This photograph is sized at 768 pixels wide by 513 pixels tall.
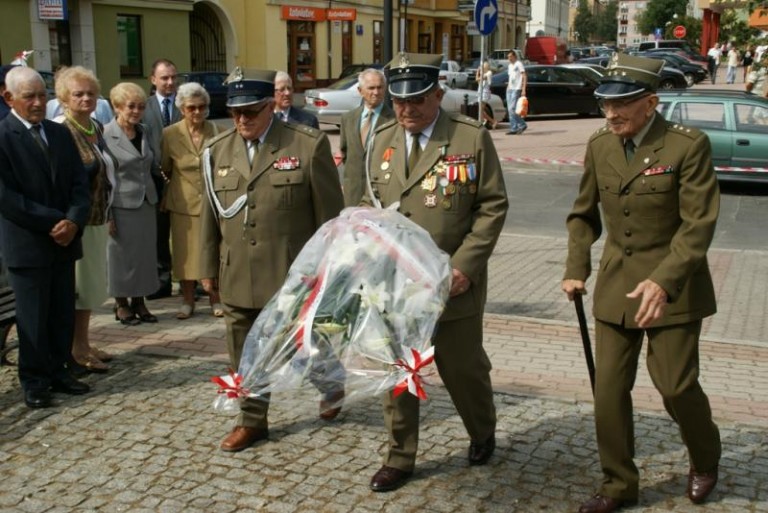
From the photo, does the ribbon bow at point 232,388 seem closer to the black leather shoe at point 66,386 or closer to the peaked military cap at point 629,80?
the peaked military cap at point 629,80

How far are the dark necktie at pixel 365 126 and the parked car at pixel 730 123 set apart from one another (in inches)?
339

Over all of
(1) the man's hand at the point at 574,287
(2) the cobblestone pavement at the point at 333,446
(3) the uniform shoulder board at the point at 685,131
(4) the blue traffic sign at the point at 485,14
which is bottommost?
(2) the cobblestone pavement at the point at 333,446

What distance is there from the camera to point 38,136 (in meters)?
5.69

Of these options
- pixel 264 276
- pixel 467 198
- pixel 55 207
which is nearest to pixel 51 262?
pixel 55 207

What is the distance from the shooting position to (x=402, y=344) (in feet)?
12.7

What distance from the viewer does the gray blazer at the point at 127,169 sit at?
7270 millimetres

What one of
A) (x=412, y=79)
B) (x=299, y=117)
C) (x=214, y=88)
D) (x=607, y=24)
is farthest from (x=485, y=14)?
(x=607, y=24)

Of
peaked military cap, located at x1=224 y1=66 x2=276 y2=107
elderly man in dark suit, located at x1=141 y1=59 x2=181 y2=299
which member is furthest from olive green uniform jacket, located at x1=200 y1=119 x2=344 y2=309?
elderly man in dark suit, located at x1=141 y1=59 x2=181 y2=299

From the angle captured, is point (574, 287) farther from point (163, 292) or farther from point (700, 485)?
point (163, 292)

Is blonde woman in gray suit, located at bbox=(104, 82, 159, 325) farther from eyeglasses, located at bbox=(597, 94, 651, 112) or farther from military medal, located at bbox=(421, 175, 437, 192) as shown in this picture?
eyeglasses, located at bbox=(597, 94, 651, 112)

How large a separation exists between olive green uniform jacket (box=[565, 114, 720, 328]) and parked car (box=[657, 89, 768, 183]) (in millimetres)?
10936

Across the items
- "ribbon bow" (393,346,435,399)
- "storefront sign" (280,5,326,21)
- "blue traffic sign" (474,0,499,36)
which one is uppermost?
"storefront sign" (280,5,326,21)

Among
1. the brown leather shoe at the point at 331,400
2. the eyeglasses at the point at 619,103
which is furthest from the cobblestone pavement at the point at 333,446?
the eyeglasses at the point at 619,103

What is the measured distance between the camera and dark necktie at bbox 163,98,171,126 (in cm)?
855
